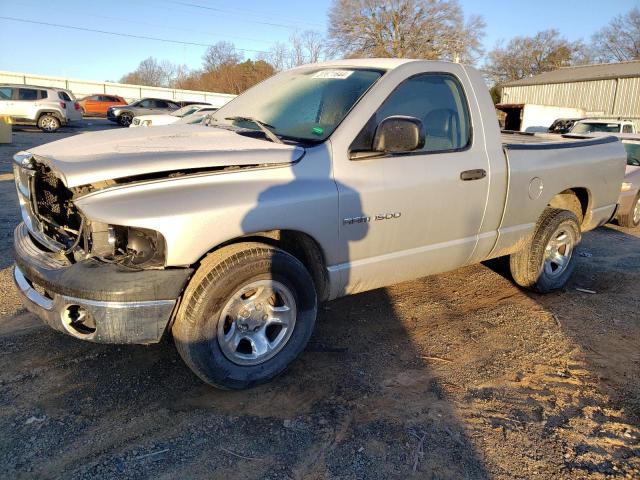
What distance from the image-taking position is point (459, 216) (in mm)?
3840

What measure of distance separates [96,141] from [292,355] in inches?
73.1

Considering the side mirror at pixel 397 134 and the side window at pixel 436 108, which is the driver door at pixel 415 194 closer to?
the side window at pixel 436 108

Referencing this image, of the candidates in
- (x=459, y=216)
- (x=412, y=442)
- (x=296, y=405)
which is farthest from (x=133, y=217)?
(x=459, y=216)

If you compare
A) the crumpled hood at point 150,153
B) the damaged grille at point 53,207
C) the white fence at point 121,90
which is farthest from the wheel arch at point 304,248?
the white fence at point 121,90

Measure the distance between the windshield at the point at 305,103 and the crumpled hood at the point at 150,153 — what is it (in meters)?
0.34

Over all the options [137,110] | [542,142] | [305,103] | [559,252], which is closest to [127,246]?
[305,103]

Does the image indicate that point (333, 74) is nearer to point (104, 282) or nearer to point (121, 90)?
point (104, 282)

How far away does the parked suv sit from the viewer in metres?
22.3

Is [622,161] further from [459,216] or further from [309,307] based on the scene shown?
[309,307]

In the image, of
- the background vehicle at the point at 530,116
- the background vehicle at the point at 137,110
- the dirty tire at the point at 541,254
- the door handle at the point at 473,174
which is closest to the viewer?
the door handle at the point at 473,174

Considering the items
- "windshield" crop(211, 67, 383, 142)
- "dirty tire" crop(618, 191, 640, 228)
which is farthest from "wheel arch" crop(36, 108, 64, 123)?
"dirty tire" crop(618, 191, 640, 228)

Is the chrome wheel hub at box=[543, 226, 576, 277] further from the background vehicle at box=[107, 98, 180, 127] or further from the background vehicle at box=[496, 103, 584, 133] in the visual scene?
the background vehicle at box=[107, 98, 180, 127]

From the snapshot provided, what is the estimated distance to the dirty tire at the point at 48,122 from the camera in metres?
22.8

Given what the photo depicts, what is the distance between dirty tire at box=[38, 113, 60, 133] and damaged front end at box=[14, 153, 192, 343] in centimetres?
2304
